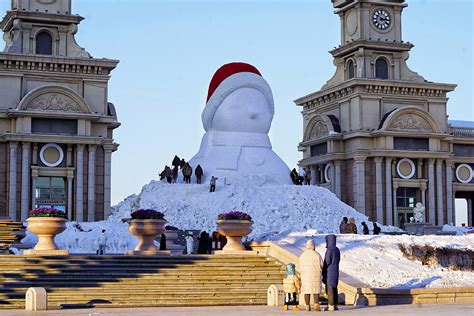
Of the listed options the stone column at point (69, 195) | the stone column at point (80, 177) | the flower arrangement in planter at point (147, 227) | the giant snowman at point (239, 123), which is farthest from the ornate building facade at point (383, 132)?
the flower arrangement in planter at point (147, 227)

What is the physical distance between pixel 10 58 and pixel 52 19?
13.5 ft

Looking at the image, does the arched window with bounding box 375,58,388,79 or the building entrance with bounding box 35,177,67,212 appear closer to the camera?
the building entrance with bounding box 35,177,67,212

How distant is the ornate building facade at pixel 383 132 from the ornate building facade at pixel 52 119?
18.5 meters

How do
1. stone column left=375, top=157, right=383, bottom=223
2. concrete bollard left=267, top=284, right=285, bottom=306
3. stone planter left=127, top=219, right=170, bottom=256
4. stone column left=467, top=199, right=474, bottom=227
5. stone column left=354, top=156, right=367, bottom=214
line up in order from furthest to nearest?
stone column left=467, top=199, right=474, bottom=227 → stone column left=354, top=156, right=367, bottom=214 → stone column left=375, top=157, right=383, bottom=223 → stone planter left=127, top=219, right=170, bottom=256 → concrete bollard left=267, top=284, right=285, bottom=306

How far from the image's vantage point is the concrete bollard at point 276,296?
73.6 feet

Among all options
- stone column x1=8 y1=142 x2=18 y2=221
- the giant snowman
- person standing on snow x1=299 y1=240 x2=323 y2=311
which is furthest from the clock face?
person standing on snow x1=299 y1=240 x2=323 y2=311

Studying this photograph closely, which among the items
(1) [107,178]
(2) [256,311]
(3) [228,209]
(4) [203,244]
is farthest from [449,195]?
(2) [256,311]

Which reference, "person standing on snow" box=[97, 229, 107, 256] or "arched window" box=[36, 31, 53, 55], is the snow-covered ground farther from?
"arched window" box=[36, 31, 53, 55]

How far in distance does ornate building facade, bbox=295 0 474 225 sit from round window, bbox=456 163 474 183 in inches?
3.1

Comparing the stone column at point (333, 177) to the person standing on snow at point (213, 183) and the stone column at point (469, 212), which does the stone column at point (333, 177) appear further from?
the person standing on snow at point (213, 183)

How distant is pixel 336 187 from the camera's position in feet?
225

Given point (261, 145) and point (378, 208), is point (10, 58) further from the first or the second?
point (378, 208)

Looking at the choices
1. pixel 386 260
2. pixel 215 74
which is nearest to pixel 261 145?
pixel 215 74

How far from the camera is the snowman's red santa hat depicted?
57.8 meters
